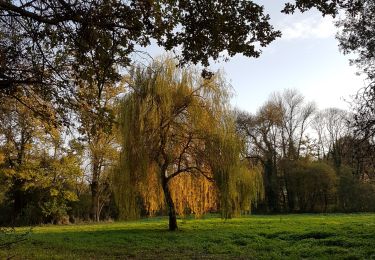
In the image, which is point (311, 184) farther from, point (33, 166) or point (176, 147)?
point (33, 166)

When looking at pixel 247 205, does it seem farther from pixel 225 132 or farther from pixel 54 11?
pixel 54 11

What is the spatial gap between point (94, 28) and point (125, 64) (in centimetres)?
65

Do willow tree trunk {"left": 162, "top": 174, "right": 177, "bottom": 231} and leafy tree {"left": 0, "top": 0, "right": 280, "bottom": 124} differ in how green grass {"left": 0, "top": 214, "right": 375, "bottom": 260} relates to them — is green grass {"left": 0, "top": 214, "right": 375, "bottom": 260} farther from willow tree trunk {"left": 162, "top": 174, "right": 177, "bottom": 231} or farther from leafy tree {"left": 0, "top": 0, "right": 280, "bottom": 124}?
leafy tree {"left": 0, "top": 0, "right": 280, "bottom": 124}

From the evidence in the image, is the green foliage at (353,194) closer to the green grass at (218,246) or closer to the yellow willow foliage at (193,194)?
the yellow willow foliage at (193,194)

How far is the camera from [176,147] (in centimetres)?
1895

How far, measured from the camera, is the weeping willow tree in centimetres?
1830

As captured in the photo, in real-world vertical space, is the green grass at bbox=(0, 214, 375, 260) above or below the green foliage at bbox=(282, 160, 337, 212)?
below

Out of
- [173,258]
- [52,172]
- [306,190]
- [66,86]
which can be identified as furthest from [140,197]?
[306,190]

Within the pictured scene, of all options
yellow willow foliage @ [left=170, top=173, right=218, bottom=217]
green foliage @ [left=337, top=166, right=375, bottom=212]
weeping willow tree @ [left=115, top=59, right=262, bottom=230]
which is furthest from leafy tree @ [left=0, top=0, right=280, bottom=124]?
green foliage @ [left=337, top=166, right=375, bottom=212]

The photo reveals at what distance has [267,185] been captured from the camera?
159ft

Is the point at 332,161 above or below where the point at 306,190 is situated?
above

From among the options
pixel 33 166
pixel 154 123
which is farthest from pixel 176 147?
pixel 33 166

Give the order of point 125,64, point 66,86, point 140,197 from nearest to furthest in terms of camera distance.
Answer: point 125,64
point 66,86
point 140,197

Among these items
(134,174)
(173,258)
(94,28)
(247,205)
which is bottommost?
(173,258)
